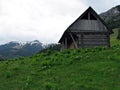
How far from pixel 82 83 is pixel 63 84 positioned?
113 cm

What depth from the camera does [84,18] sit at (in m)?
47.8

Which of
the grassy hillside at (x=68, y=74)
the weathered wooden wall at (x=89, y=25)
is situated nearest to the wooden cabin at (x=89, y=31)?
the weathered wooden wall at (x=89, y=25)

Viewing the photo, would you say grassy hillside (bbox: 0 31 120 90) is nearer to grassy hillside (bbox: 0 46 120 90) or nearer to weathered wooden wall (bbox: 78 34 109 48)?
grassy hillside (bbox: 0 46 120 90)

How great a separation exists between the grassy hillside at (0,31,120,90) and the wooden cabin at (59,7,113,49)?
1687 centimetres

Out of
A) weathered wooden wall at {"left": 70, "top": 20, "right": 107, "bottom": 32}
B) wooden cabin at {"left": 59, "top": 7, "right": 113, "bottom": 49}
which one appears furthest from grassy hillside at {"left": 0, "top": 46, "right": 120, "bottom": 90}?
weathered wooden wall at {"left": 70, "top": 20, "right": 107, "bottom": 32}

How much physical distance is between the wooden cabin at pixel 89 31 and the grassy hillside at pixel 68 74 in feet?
55.3

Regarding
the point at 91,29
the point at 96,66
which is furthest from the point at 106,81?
the point at 91,29

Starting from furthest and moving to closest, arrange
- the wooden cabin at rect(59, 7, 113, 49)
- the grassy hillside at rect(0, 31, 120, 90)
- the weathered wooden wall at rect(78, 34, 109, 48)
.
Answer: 1. the weathered wooden wall at rect(78, 34, 109, 48)
2. the wooden cabin at rect(59, 7, 113, 49)
3. the grassy hillside at rect(0, 31, 120, 90)

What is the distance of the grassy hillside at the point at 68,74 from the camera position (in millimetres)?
19109

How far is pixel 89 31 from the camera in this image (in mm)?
46094

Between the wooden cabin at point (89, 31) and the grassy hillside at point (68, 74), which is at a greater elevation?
the wooden cabin at point (89, 31)

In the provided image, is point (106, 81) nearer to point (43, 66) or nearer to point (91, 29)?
point (43, 66)

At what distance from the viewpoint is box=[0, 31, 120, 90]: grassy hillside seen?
1911 cm

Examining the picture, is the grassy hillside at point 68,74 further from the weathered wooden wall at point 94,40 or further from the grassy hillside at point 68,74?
the weathered wooden wall at point 94,40
